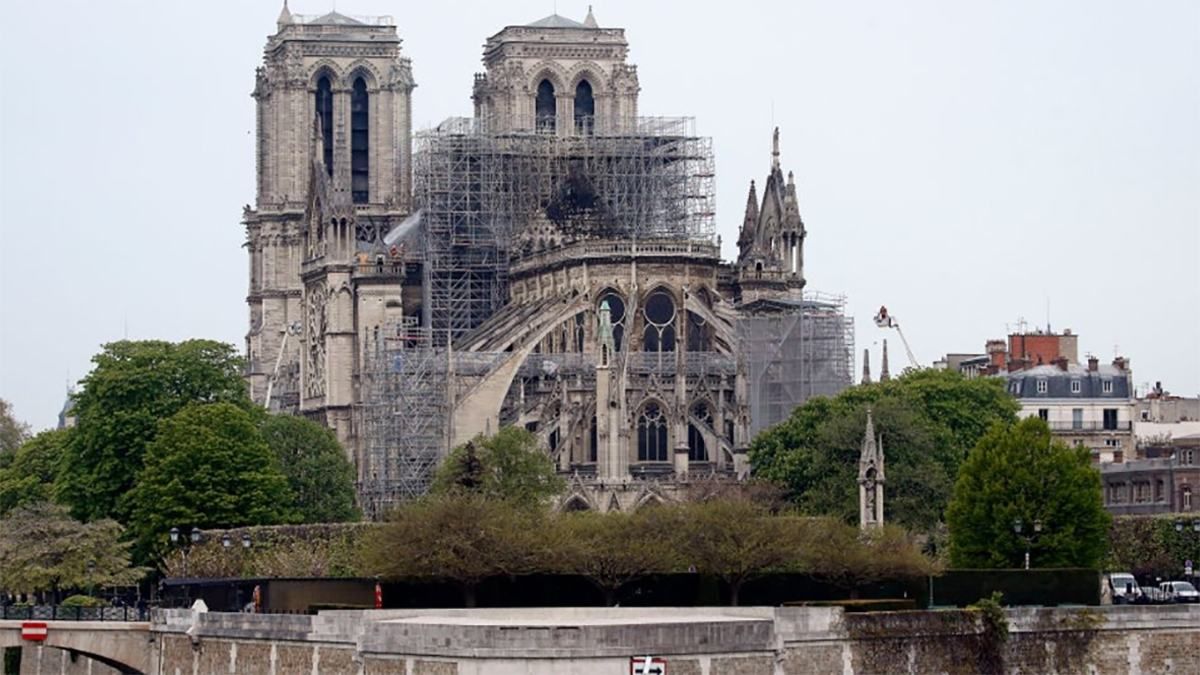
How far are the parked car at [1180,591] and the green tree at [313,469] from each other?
3168 centimetres

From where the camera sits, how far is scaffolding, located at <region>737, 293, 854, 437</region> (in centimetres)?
11512

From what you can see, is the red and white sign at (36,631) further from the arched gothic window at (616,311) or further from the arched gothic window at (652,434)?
the arched gothic window at (616,311)

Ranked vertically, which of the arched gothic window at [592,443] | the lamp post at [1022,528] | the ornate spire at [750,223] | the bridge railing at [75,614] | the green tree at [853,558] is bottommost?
the bridge railing at [75,614]

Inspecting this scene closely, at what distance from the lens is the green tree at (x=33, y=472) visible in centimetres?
10488

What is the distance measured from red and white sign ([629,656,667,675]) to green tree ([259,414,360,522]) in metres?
44.1

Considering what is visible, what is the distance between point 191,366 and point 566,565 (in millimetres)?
30224

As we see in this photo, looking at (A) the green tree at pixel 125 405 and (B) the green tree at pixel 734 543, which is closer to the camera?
(B) the green tree at pixel 734 543

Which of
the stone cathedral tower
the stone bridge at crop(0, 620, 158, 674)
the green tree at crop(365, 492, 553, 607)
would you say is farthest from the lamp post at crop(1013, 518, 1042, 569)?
the stone cathedral tower

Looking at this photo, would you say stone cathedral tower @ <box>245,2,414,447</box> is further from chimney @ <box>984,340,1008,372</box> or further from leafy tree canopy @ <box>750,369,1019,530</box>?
leafy tree canopy @ <box>750,369,1019,530</box>

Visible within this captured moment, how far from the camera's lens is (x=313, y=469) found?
106 m

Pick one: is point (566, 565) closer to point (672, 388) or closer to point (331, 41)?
point (672, 388)

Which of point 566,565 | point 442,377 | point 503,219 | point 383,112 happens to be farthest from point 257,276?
point 566,565

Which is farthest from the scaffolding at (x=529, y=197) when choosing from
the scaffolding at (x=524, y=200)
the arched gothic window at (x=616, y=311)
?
the arched gothic window at (x=616, y=311)

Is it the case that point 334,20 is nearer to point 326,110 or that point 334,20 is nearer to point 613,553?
point 326,110
